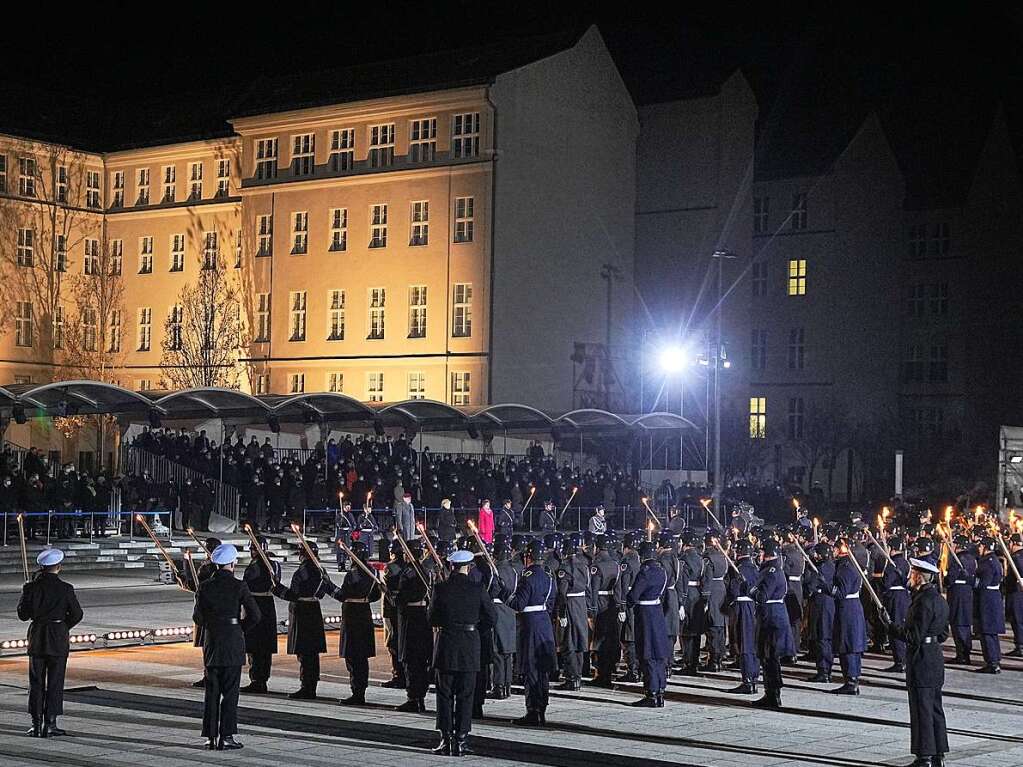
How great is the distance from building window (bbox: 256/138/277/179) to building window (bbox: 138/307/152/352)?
7.17 m

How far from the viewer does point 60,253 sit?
2343 inches

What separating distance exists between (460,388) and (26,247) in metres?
17.4

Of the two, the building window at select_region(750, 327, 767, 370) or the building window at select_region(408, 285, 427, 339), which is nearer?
the building window at select_region(408, 285, 427, 339)

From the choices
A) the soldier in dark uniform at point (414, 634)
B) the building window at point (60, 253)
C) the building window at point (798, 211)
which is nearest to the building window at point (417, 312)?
the building window at point (60, 253)

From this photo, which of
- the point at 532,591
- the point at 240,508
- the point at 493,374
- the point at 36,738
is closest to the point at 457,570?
the point at 532,591

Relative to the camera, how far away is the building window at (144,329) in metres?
60.3

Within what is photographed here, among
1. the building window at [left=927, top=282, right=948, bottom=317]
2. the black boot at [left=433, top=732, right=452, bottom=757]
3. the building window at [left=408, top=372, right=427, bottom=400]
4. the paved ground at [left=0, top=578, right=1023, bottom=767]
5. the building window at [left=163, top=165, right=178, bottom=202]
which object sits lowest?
the paved ground at [left=0, top=578, right=1023, bottom=767]

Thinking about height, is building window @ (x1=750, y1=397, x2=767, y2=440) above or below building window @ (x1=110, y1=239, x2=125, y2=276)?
below

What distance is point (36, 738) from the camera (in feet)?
46.7

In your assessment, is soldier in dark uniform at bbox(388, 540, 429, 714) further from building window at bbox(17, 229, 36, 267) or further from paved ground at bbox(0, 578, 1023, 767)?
building window at bbox(17, 229, 36, 267)

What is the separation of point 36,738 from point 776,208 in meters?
58.8

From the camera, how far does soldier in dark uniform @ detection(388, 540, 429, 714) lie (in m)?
16.5

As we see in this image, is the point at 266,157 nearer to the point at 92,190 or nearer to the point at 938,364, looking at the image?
the point at 92,190

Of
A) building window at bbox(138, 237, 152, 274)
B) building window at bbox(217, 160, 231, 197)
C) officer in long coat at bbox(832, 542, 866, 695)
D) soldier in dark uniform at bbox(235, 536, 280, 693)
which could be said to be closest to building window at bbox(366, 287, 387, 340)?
building window at bbox(217, 160, 231, 197)
